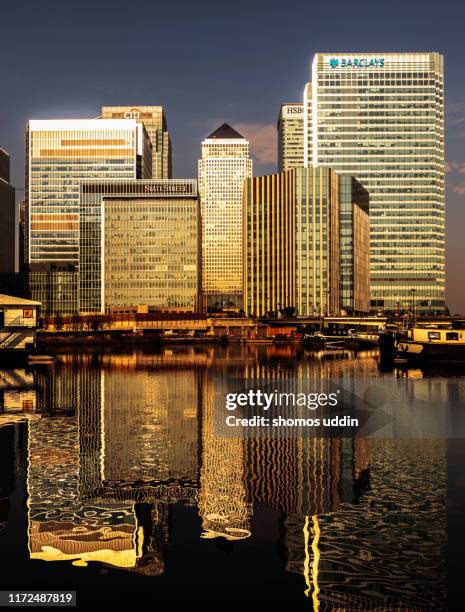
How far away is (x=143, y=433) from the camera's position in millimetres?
47531

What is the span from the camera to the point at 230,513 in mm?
29766

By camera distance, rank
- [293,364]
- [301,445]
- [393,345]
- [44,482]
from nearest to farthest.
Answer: [44,482]
[301,445]
[293,364]
[393,345]

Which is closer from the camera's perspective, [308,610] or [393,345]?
[308,610]

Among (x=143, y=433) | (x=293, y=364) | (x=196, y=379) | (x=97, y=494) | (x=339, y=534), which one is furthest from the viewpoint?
(x=293, y=364)

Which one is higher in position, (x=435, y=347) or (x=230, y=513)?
(x=435, y=347)

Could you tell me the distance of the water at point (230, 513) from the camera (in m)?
23.5

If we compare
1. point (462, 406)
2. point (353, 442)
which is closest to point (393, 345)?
point (462, 406)

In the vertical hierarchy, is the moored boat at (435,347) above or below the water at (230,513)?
above

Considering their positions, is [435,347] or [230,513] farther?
[435,347]

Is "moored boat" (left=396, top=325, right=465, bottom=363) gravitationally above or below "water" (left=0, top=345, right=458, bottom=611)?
above

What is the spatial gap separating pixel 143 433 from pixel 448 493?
22.6 metres

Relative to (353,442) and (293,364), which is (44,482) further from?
(293,364)

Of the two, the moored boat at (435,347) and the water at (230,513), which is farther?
the moored boat at (435,347)

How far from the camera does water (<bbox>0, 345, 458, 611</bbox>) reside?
2350 centimetres
